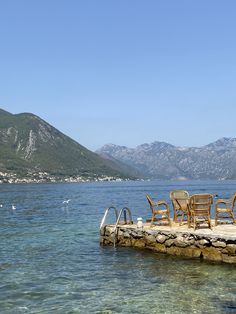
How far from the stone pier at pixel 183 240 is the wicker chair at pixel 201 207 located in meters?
0.41

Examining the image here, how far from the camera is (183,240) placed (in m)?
17.0

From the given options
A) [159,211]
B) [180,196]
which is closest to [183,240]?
[159,211]

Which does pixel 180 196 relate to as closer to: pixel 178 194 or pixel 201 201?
pixel 178 194

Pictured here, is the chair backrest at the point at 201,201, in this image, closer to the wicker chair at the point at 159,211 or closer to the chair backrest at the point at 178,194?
the wicker chair at the point at 159,211

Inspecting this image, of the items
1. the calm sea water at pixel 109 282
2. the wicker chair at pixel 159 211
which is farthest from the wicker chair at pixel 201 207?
the calm sea water at pixel 109 282

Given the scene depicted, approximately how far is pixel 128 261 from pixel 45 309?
6135mm

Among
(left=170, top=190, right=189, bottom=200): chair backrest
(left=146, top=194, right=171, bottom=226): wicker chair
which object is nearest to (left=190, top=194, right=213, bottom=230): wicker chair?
(left=146, top=194, right=171, bottom=226): wicker chair

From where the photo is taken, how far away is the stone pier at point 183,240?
15.7 metres

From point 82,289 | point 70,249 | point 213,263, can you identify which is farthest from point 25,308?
point 70,249

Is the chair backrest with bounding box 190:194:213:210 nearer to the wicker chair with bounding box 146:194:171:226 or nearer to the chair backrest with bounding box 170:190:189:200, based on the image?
the wicker chair with bounding box 146:194:171:226

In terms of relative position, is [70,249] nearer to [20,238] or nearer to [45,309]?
[20,238]

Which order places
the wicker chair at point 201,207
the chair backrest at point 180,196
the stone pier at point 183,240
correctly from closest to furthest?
1. the stone pier at point 183,240
2. the wicker chair at point 201,207
3. the chair backrest at point 180,196

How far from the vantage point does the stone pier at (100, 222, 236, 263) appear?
15745 mm

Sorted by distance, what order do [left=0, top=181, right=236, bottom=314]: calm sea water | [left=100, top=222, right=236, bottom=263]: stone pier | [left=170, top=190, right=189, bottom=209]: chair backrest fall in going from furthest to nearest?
[left=170, top=190, right=189, bottom=209]: chair backrest
[left=100, top=222, right=236, bottom=263]: stone pier
[left=0, top=181, right=236, bottom=314]: calm sea water
